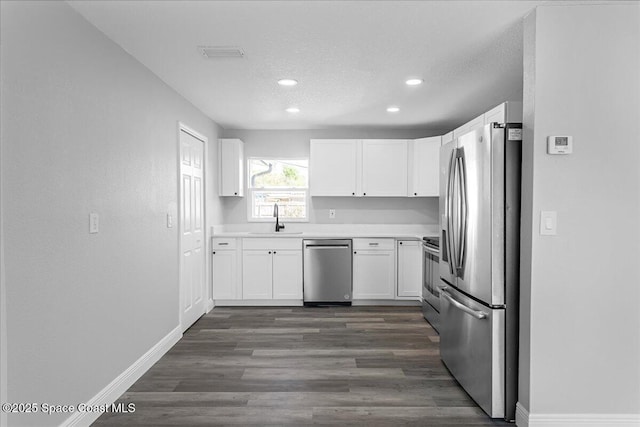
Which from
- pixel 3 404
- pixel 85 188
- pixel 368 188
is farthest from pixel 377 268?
pixel 3 404

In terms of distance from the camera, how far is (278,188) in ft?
19.0

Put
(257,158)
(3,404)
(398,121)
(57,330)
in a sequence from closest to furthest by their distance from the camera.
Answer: (3,404) < (57,330) < (398,121) < (257,158)

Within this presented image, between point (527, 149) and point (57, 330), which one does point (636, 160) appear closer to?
point (527, 149)

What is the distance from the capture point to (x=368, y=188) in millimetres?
5477

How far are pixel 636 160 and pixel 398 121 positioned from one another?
3150 mm

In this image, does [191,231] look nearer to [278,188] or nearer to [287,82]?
[278,188]

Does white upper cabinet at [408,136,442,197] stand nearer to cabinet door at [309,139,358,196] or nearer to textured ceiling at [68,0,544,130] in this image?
cabinet door at [309,139,358,196]

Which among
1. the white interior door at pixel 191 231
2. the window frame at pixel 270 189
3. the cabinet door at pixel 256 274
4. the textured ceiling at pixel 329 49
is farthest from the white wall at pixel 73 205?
the window frame at pixel 270 189

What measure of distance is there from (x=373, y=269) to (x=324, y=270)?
63 cm

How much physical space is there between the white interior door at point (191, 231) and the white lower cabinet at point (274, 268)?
637 mm

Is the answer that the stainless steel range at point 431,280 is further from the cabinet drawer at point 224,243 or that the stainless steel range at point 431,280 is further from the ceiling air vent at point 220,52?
the ceiling air vent at point 220,52

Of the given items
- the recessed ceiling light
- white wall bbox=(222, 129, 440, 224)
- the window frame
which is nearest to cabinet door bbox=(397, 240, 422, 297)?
white wall bbox=(222, 129, 440, 224)

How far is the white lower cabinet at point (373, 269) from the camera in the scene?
5242 mm

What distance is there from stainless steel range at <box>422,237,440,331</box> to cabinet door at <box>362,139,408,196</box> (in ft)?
3.05
